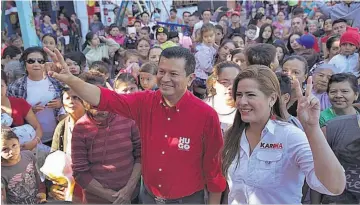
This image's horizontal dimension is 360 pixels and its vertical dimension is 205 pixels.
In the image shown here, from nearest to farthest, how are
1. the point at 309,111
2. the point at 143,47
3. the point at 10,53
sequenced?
the point at 309,111
the point at 10,53
the point at 143,47

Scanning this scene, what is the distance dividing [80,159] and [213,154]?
892 millimetres

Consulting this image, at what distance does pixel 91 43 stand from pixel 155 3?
439 centimetres

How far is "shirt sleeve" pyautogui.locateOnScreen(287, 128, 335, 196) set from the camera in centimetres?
156

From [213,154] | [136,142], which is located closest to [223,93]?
[136,142]

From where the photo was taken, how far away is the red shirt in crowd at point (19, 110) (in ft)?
11.2

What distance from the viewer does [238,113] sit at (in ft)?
6.39

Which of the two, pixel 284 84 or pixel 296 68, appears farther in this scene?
pixel 296 68

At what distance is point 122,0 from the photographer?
1067cm

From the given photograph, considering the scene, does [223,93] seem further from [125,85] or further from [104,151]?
[104,151]

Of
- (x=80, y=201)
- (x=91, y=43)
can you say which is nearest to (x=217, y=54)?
(x=91, y=43)

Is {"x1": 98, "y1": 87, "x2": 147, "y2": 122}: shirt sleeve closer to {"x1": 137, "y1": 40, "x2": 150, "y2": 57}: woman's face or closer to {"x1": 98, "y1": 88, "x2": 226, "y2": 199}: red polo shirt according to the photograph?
{"x1": 98, "y1": 88, "x2": 226, "y2": 199}: red polo shirt

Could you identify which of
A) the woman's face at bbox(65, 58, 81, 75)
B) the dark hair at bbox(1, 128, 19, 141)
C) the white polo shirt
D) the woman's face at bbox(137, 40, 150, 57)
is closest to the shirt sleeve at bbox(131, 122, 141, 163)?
the dark hair at bbox(1, 128, 19, 141)

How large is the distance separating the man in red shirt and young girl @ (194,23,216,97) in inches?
106

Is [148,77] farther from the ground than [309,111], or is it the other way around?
[309,111]
